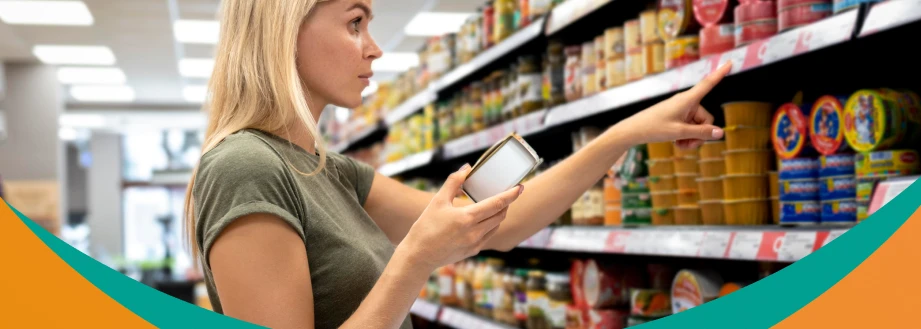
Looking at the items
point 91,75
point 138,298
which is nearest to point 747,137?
point 138,298

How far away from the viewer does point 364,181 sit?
150 cm

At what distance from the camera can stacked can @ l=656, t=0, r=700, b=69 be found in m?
1.86

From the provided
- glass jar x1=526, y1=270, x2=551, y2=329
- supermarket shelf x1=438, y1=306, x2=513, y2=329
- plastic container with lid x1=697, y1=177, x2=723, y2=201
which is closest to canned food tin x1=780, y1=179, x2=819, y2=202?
plastic container with lid x1=697, y1=177, x2=723, y2=201

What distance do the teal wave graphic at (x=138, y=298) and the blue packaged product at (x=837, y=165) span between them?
1.07 metres

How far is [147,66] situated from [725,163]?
27.9 feet

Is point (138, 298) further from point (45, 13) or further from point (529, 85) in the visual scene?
point (45, 13)

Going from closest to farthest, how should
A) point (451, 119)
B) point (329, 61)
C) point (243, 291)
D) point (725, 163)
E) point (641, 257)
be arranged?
point (243, 291) → point (329, 61) → point (725, 163) → point (641, 257) → point (451, 119)

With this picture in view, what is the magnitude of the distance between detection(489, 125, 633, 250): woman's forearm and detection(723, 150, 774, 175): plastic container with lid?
1.10 ft

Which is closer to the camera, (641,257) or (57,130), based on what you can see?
(641,257)

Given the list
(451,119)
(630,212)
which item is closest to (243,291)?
(630,212)

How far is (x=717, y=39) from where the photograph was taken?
175cm

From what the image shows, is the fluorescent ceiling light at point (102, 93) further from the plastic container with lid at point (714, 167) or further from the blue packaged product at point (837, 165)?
the blue packaged product at point (837, 165)

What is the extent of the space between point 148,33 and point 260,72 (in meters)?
6.92

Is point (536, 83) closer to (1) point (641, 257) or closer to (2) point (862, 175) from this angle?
(1) point (641, 257)
